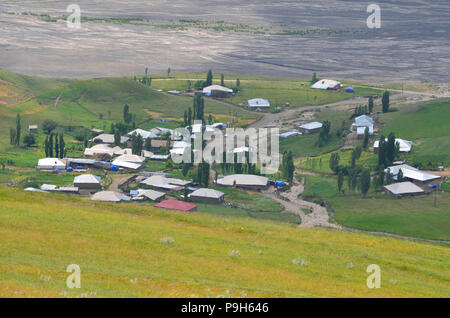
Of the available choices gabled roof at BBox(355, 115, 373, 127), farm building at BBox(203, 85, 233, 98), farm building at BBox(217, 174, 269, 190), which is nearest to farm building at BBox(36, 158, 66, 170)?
farm building at BBox(217, 174, 269, 190)

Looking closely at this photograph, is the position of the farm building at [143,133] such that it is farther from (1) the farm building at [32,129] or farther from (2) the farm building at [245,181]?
(2) the farm building at [245,181]

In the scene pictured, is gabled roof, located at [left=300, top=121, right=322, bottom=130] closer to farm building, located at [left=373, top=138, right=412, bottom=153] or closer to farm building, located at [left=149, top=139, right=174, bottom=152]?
farm building, located at [left=373, top=138, right=412, bottom=153]

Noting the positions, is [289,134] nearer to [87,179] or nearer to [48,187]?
[87,179]

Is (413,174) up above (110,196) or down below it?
above

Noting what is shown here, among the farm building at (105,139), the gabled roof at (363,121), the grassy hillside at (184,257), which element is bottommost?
the farm building at (105,139)

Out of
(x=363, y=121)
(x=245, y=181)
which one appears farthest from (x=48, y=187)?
(x=363, y=121)

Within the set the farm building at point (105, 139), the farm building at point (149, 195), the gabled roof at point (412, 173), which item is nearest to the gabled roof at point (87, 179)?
the farm building at point (149, 195)
